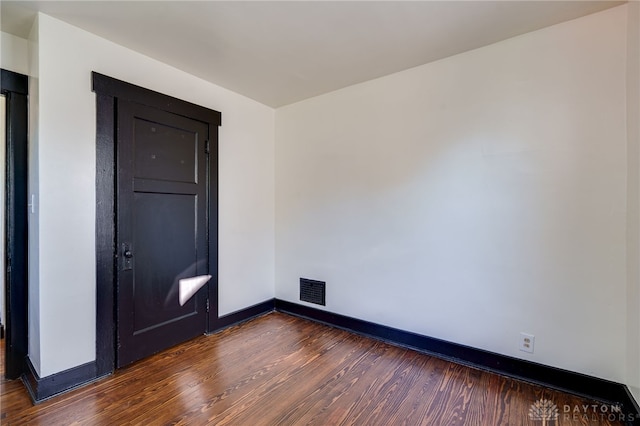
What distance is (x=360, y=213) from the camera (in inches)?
120

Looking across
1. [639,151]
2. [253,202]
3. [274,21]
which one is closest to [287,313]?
[253,202]

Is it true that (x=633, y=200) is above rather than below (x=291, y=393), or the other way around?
above

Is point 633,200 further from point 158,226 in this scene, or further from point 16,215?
point 16,215

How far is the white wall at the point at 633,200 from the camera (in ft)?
5.74

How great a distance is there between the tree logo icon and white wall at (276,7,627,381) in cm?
30

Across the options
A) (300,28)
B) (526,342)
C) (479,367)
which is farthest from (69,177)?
(526,342)

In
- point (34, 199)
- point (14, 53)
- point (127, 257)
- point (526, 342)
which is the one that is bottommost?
point (526, 342)

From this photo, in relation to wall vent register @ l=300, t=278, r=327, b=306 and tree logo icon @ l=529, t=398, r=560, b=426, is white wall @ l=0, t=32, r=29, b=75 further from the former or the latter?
tree logo icon @ l=529, t=398, r=560, b=426

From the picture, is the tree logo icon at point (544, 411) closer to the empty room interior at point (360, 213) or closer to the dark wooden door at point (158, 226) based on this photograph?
the empty room interior at point (360, 213)

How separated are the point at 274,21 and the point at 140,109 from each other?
1.33 m

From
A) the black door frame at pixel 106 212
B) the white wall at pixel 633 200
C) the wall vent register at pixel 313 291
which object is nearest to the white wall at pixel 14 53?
the black door frame at pixel 106 212

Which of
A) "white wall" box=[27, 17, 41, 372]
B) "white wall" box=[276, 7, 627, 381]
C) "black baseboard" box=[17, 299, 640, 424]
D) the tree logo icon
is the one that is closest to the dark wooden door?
"black baseboard" box=[17, 299, 640, 424]

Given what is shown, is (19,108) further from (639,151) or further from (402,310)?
(639,151)

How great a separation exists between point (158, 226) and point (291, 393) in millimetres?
1759
